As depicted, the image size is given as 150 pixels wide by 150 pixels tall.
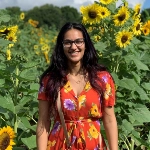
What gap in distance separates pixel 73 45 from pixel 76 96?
0.21 m

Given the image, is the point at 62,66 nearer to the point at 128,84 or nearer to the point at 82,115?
the point at 82,115

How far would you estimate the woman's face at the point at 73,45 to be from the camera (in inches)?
71.1

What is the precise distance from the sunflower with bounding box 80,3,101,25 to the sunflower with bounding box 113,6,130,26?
14 cm

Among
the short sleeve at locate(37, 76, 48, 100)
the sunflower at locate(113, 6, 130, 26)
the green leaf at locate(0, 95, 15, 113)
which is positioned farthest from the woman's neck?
the sunflower at locate(113, 6, 130, 26)

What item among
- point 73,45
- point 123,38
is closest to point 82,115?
point 73,45

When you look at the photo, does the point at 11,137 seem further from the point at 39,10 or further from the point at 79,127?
the point at 39,10

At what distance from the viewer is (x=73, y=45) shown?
1.80 metres

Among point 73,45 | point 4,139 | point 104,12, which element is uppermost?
point 104,12

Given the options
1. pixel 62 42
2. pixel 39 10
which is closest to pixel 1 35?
pixel 62 42

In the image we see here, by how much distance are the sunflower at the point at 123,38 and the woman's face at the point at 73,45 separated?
103cm

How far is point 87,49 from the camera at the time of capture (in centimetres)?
190

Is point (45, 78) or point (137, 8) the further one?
point (137, 8)

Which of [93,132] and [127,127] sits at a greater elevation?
[93,132]

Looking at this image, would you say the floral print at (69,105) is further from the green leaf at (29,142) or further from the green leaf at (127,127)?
the green leaf at (127,127)
